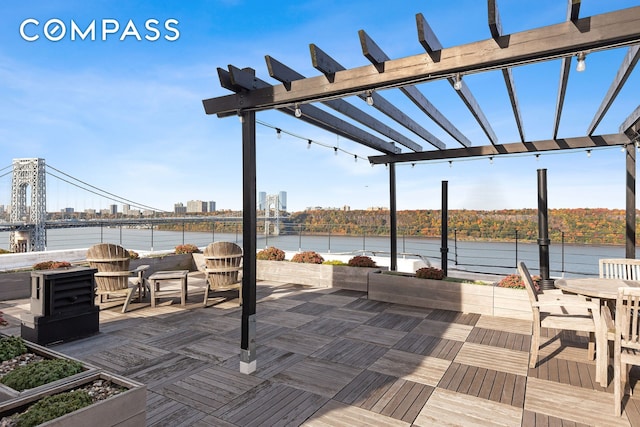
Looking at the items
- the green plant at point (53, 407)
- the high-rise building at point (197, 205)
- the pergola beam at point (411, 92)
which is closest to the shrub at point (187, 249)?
the pergola beam at point (411, 92)

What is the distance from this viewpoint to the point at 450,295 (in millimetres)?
4848

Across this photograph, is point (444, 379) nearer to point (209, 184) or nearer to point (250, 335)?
point (250, 335)

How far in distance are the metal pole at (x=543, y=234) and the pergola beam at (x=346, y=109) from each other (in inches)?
73.9

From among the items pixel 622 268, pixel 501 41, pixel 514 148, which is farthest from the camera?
pixel 514 148

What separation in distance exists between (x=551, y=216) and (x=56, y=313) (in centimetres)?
805

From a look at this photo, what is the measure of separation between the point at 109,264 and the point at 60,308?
3.79 feet

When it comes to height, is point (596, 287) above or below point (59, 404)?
above

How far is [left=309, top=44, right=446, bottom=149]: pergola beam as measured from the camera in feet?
8.05

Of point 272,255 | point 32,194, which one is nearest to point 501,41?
point 272,255

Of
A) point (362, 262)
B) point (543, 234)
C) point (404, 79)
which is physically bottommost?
point (362, 262)

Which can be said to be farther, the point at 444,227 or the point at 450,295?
the point at 444,227

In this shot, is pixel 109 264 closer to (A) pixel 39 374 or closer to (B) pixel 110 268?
(B) pixel 110 268

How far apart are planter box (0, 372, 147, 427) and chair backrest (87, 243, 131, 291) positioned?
3.21 metres

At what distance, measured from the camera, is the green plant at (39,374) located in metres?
1.89
